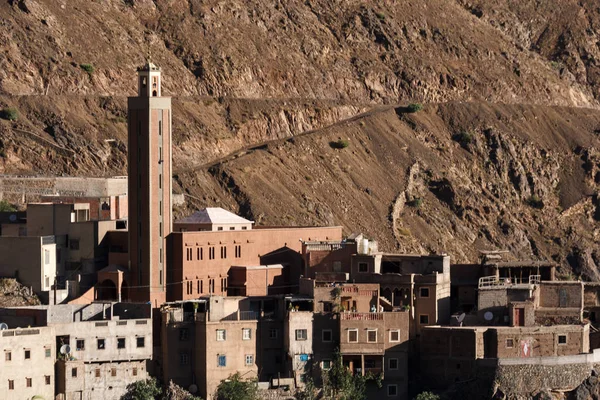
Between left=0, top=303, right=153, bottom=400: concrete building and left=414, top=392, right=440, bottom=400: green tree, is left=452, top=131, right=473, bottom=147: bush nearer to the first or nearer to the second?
left=414, top=392, right=440, bottom=400: green tree

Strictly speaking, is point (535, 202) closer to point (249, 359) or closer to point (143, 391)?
point (249, 359)

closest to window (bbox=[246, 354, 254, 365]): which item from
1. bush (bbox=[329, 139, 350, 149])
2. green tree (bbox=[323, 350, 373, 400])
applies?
green tree (bbox=[323, 350, 373, 400])

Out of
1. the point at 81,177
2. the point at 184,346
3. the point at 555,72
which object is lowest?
the point at 184,346

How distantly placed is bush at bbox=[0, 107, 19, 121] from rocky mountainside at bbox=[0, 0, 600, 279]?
0.87 metres

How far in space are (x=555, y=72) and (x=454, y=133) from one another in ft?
69.5

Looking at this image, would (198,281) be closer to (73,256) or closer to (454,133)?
(73,256)

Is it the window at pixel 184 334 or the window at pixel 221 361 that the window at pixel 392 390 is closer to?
the window at pixel 221 361

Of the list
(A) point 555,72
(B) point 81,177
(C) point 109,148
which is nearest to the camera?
(B) point 81,177

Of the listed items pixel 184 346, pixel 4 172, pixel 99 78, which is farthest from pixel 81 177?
pixel 184 346

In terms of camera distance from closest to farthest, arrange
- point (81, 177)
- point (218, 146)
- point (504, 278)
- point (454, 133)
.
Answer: point (504, 278)
point (81, 177)
point (218, 146)
point (454, 133)

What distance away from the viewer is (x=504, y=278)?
308 ft

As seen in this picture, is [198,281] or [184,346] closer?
[184,346]

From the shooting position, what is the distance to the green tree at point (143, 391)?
8494 cm

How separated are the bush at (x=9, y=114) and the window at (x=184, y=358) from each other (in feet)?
131
